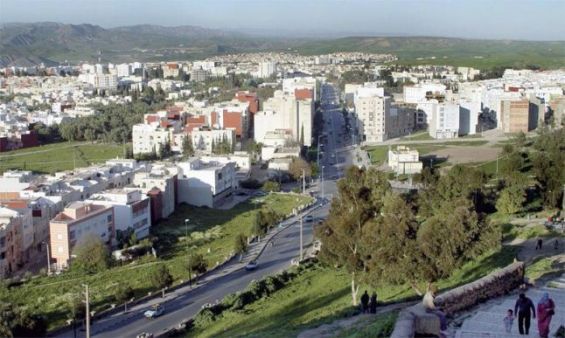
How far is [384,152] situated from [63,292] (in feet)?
60.1

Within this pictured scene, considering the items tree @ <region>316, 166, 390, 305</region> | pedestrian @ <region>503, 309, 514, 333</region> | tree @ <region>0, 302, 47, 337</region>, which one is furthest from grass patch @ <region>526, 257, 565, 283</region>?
tree @ <region>0, 302, 47, 337</region>

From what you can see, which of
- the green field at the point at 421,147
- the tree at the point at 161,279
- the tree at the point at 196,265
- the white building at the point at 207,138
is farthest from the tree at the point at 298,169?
the tree at the point at 161,279

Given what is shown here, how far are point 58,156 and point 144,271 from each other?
1787 cm

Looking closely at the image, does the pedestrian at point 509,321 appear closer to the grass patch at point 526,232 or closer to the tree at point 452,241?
the tree at point 452,241

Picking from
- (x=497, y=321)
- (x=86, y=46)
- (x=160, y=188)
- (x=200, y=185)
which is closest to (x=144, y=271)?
(x=160, y=188)

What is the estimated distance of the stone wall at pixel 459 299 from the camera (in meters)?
4.50

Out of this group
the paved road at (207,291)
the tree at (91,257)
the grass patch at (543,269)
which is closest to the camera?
the grass patch at (543,269)

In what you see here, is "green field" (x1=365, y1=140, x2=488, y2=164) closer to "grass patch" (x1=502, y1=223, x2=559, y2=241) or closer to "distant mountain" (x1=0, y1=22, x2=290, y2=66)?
"grass patch" (x1=502, y1=223, x2=559, y2=241)

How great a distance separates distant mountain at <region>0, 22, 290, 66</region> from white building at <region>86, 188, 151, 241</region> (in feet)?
266

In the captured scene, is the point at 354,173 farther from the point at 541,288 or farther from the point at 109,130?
the point at 109,130

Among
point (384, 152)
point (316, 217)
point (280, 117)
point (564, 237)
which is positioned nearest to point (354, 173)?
point (564, 237)

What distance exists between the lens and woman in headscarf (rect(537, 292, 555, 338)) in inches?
174

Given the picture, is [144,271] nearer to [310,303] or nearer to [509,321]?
[310,303]

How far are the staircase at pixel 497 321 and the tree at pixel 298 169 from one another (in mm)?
17792
